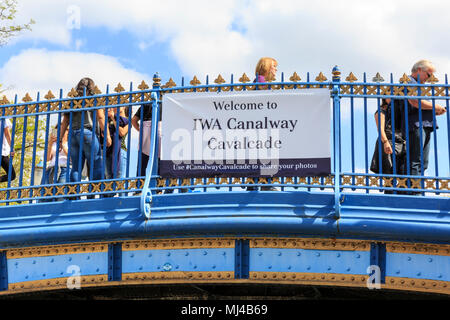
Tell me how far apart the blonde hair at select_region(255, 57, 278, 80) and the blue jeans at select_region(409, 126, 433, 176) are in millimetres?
1903

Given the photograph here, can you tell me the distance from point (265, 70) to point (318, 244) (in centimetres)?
227

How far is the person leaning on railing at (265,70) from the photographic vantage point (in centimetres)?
901

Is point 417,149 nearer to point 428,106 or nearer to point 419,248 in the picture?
point 428,106

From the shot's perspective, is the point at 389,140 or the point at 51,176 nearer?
the point at 389,140

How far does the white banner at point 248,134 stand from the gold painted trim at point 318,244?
78 cm

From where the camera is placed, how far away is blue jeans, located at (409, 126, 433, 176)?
8750mm

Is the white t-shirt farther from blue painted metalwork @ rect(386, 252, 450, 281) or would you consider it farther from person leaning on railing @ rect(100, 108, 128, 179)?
blue painted metalwork @ rect(386, 252, 450, 281)

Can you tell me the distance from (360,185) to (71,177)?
3.76m

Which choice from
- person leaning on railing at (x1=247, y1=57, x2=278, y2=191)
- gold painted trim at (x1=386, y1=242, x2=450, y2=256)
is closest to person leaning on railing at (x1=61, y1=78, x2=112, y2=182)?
person leaning on railing at (x1=247, y1=57, x2=278, y2=191)

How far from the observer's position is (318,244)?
8.55m

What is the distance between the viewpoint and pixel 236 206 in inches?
335

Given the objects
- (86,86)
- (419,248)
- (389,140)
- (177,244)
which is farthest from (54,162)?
(419,248)

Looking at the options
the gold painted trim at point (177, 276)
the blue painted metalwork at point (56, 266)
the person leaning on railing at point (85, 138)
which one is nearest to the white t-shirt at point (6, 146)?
the person leaning on railing at point (85, 138)
